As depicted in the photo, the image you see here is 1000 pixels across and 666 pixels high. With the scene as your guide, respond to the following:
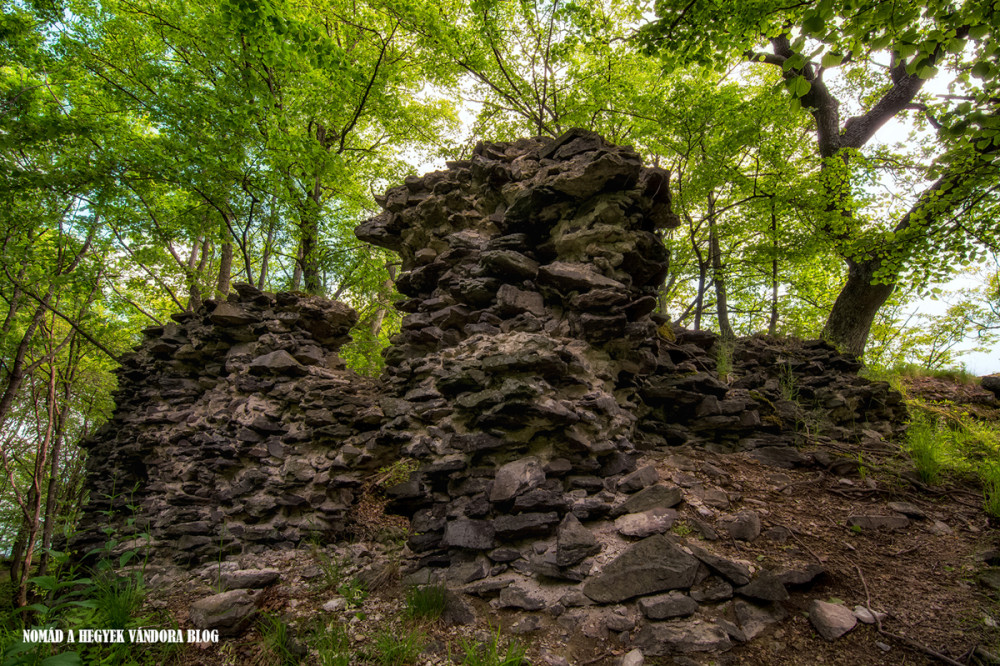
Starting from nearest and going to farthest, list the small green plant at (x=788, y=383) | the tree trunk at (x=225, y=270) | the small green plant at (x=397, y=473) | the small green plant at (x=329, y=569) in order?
the small green plant at (x=329, y=569) < the small green plant at (x=397, y=473) < the small green plant at (x=788, y=383) < the tree trunk at (x=225, y=270)

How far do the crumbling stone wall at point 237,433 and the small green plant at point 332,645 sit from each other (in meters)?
1.54

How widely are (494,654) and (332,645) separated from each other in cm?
116

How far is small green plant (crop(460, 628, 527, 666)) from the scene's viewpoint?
2.62 meters

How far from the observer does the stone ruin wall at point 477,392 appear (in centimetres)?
414

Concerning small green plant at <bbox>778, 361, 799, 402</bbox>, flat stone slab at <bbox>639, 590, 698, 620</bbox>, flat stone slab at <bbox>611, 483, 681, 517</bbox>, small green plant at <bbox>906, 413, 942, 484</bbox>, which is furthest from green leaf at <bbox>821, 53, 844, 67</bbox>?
small green plant at <bbox>778, 361, 799, 402</bbox>

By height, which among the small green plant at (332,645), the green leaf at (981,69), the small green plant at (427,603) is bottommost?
the small green plant at (332,645)

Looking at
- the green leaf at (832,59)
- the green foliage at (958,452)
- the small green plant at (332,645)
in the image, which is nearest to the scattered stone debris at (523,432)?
the small green plant at (332,645)

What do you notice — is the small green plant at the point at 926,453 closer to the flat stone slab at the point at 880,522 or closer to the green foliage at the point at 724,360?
the flat stone slab at the point at 880,522

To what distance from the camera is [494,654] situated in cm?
270

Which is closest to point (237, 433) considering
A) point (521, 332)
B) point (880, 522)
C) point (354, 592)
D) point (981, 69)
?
point (354, 592)

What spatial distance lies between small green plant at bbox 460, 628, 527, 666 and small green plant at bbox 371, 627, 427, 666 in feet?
1.07

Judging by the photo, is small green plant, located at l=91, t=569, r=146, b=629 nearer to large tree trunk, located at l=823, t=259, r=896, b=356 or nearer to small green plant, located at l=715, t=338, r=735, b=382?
small green plant, located at l=715, t=338, r=735, b=382

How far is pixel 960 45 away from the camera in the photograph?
2711 mm

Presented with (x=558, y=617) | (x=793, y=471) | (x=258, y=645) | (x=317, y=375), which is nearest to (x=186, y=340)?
(x=317, y=375)
